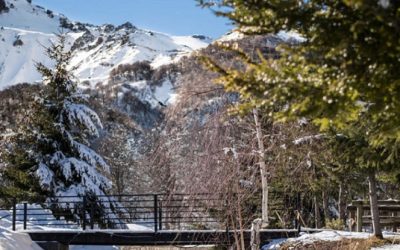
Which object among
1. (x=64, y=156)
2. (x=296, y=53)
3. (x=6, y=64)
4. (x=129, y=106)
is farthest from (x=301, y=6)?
(x=6, y=64)

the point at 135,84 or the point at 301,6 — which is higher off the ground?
the point at 135,84

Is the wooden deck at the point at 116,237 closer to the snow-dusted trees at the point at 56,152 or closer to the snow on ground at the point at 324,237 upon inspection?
the snow on ground at the point at 324,237

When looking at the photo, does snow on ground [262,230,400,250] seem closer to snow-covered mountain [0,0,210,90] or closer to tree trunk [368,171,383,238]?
tree trunk [368,171,383,238]

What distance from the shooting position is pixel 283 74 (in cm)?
395

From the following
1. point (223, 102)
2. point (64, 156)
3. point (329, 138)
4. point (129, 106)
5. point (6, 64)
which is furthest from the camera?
point (6, 64)

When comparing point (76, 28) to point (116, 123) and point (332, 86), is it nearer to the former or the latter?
point (116, 123)

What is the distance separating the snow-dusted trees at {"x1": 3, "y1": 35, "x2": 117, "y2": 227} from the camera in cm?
2262

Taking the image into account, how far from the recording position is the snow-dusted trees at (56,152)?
74.2 feet

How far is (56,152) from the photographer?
76.4 feet

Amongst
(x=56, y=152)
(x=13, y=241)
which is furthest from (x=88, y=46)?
(x=13, y=241)

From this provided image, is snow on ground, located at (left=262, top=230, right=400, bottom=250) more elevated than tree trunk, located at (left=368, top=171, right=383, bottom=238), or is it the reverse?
tree trunk, located at (left=368, top=171, right=383, bottom=238)

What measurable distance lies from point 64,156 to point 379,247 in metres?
14.4

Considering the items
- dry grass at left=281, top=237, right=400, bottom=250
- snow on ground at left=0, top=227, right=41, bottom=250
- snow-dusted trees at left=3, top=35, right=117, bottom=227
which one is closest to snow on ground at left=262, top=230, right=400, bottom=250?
dry grass at left=281, top=237, right=400, bottom=250

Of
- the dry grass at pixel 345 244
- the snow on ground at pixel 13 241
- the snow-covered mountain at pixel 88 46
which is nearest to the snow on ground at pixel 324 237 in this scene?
the dry grass at pixel 345 244
